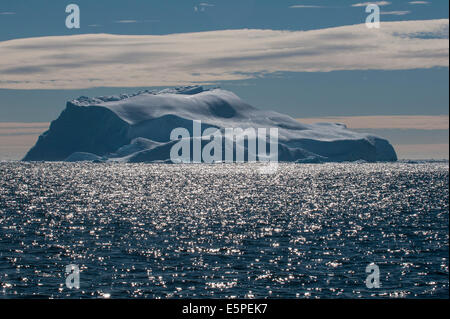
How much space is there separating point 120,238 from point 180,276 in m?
22.4

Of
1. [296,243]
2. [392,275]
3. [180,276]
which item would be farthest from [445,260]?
[180,276]

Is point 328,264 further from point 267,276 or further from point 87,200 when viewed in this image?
point 87,200

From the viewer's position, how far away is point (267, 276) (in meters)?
43.5

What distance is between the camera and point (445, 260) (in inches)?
2023

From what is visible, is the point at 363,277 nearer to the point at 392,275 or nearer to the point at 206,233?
the point at 392,275

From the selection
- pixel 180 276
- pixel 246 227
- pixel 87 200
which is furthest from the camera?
pixel 87 200

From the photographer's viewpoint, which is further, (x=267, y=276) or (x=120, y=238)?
(x=120, y=238)
